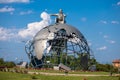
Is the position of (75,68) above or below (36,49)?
below

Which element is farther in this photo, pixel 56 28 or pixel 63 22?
pixel 63 22

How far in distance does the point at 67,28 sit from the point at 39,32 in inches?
249

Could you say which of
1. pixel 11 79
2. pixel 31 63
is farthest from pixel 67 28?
pixel 11 79

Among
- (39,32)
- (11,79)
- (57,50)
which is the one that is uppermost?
(39,32)

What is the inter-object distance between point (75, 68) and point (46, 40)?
8.08m

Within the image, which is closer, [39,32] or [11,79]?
[11,79]

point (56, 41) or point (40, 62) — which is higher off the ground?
point (56, 41)

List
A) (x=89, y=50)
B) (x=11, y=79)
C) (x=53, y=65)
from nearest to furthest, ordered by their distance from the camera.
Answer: (x=11, y=79) → (x=53, y=65) → (x=89, y=50)

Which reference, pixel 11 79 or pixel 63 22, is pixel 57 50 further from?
pixel 11 79

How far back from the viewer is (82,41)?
65.7 meters

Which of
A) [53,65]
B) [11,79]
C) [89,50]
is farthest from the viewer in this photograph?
[89,50]

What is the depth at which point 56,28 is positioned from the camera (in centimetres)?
6506

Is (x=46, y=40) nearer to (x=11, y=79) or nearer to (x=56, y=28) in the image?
(x=56, y=28)

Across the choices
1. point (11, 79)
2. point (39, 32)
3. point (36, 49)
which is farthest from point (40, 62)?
point (11, 79)
